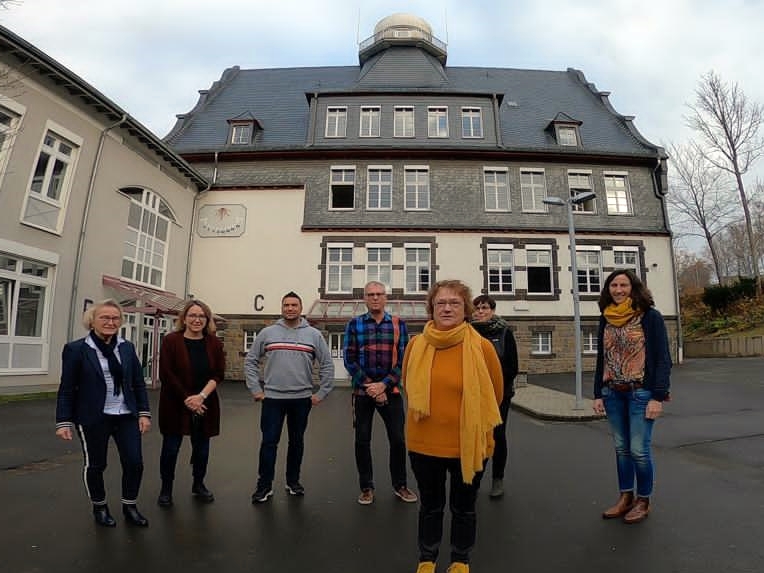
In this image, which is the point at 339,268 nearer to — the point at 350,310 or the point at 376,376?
the point at 350,310

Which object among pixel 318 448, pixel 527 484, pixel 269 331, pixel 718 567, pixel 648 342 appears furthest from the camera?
pixel 318 448

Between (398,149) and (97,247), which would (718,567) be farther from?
(398,149)

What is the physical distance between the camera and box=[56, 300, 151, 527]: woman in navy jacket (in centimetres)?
372

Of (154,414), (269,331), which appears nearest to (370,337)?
(269,331)

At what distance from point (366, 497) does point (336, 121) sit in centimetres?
2088

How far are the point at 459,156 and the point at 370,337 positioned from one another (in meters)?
18.6

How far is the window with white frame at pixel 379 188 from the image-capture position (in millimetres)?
21250

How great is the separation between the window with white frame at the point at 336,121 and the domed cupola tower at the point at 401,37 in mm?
7175

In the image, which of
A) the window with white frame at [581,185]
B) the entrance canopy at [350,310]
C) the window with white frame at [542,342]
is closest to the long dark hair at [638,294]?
the entrance canopy at [350,310]

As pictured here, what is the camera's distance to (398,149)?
21.2 m

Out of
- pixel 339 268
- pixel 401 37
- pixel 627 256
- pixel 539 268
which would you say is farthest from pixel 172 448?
pixel 401 37

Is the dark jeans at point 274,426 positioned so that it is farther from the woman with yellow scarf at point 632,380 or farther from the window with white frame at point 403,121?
the window with white frame at point 403,121

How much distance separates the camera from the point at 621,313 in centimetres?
402

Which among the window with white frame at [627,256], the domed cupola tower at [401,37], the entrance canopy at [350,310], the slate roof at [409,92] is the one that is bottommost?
the entrance canopy at [350,310]
